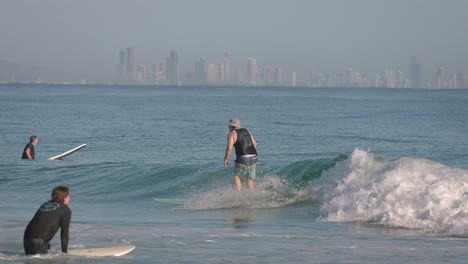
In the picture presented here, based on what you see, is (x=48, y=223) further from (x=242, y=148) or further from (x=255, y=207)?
(x=255, y=207)

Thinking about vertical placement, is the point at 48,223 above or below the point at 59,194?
below

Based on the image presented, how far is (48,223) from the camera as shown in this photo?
8773 millimetres

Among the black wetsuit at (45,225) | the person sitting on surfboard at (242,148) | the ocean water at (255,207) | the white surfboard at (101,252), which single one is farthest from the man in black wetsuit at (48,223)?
the person sitting on surfboard at (242,148)

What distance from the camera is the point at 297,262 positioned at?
9.28 metres

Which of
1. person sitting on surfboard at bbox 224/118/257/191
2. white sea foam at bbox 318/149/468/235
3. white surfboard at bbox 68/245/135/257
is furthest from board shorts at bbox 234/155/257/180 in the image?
white surfboard at bbox 68/245/135/257

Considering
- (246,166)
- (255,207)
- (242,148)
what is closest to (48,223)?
(242,148)

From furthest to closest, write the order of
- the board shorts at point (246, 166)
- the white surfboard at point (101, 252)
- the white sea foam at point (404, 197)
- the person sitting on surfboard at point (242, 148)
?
the board shorts at point (246, 166), the person sitting on surfboard at point (242, 148), the white sea foam at point (404, 197), the white surfboard at point (101, 252)

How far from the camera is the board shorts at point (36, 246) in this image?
890cm

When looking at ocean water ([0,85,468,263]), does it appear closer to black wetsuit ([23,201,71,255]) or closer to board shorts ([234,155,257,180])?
black wetsuit ([23,201,71,255])

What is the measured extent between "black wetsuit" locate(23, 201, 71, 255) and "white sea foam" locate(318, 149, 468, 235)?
633 cm

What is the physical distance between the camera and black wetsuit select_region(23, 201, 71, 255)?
8.78m

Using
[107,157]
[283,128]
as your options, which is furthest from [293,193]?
[283,128]

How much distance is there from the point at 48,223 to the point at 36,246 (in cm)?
37

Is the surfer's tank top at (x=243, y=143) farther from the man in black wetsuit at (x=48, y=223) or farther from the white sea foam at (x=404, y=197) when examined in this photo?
the man in black wetsuit at (x=48, y=223)
